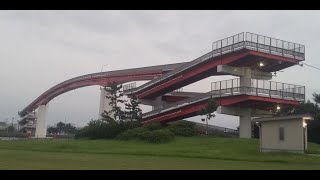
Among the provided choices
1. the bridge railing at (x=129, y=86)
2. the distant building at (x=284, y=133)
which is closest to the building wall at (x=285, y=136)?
the distant building at (x=284, y=133)

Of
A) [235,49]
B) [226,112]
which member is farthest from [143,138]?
[235,49]

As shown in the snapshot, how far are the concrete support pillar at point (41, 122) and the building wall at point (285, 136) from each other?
3272 inches

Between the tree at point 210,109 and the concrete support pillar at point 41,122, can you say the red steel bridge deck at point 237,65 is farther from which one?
the concrete support pillar at point 41,122

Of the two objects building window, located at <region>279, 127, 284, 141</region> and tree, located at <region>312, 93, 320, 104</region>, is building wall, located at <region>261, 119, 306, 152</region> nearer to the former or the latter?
building window, located at <region>279, 127, 284, 141</region>

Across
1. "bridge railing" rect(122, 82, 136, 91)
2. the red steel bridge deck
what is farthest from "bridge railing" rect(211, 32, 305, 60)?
"bridge railing" rect(122, 82, 136, 91)

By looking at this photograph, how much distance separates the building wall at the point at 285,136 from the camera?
30.9m

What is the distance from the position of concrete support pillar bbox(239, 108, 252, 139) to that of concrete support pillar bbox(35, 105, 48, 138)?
218 ft

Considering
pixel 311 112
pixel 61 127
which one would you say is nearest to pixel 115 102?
pixel 311 112

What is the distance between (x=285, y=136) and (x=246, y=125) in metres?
23.1

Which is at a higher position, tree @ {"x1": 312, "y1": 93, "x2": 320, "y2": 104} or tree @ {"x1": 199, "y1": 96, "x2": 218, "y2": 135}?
tree @ {"x1": 312, "y1": 93, "x2": 320, "y2": 104}

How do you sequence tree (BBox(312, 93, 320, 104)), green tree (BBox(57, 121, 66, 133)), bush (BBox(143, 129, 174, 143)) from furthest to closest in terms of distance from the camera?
1. green tree (BBox(57, 121, 66, 133))
2. tree (BBox(312, 93, 320, 104))
3. bush (BBox(143, 129, 174, 143))

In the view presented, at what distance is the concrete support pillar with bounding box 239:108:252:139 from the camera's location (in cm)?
5462
